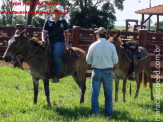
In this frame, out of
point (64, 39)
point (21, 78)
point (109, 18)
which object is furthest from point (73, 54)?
point (109, 18)

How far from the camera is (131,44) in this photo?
997 centimetres

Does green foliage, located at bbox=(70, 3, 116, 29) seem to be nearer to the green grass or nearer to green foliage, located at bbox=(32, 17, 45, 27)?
green foliage, located at bbox=(32, 17, 45, 27)

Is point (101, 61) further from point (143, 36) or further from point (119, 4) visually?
point (119, 4)

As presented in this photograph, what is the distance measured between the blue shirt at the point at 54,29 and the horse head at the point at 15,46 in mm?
670

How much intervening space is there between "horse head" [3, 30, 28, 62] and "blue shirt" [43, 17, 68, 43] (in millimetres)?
670

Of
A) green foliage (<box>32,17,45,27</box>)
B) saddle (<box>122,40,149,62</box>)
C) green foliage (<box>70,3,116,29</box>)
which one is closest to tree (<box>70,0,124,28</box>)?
green foliage (<box>70,3,116,29</box>)

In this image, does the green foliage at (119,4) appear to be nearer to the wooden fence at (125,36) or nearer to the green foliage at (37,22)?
the green foliage at (37,22)

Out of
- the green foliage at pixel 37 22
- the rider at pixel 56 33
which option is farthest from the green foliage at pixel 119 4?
the rider at pixel 56 33

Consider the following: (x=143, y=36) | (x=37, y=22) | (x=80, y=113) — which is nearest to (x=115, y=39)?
(x=80, y=113)

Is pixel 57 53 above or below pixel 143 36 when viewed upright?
below

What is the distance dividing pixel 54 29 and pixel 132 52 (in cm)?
295

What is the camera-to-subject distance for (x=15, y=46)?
24.1ft

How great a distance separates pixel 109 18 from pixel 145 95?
122 feet

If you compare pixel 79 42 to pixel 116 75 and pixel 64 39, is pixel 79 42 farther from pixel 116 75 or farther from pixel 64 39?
pixel 64 39
